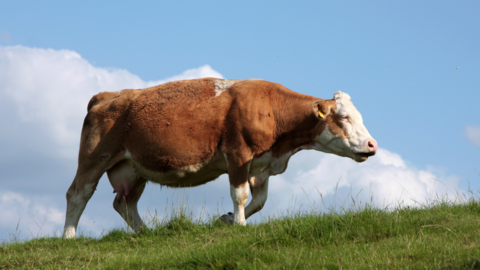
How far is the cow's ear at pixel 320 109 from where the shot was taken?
30.7 feet

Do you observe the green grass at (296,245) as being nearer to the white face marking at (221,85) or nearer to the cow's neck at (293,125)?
the cow's neck at (293,125)

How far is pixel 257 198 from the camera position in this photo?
9984 millimetres

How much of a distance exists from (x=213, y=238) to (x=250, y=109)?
9.11 feet

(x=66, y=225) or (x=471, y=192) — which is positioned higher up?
(x=471, y=192)

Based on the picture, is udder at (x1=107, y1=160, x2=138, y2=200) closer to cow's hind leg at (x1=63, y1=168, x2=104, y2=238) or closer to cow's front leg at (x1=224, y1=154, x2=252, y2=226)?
cow's hind leg at (x1=63, y1=168, x2=104, y2=238)

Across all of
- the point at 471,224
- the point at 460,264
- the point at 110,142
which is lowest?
the point at 460,264

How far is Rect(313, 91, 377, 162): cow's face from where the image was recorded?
9188 mm

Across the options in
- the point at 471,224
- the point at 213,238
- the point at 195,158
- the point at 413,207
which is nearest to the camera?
the point at 471,224

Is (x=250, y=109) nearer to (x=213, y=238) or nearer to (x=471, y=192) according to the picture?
(x=213, y=238)


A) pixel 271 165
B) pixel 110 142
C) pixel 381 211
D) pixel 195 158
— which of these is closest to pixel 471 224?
pixel 381 211

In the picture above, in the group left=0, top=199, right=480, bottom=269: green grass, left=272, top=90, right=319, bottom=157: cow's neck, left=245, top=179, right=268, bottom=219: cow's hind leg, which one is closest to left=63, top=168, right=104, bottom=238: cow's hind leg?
left=0, top=199, right=480, bottom=269: green grass

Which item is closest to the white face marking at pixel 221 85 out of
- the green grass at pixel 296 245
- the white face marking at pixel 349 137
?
the white face marking at pixel 349 137

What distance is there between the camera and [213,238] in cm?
765

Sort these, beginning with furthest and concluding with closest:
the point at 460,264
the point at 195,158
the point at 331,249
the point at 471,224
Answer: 1. the point at 195,158
2. the point at 471,224
3. the point at 331,249
4. the point at 460,264
